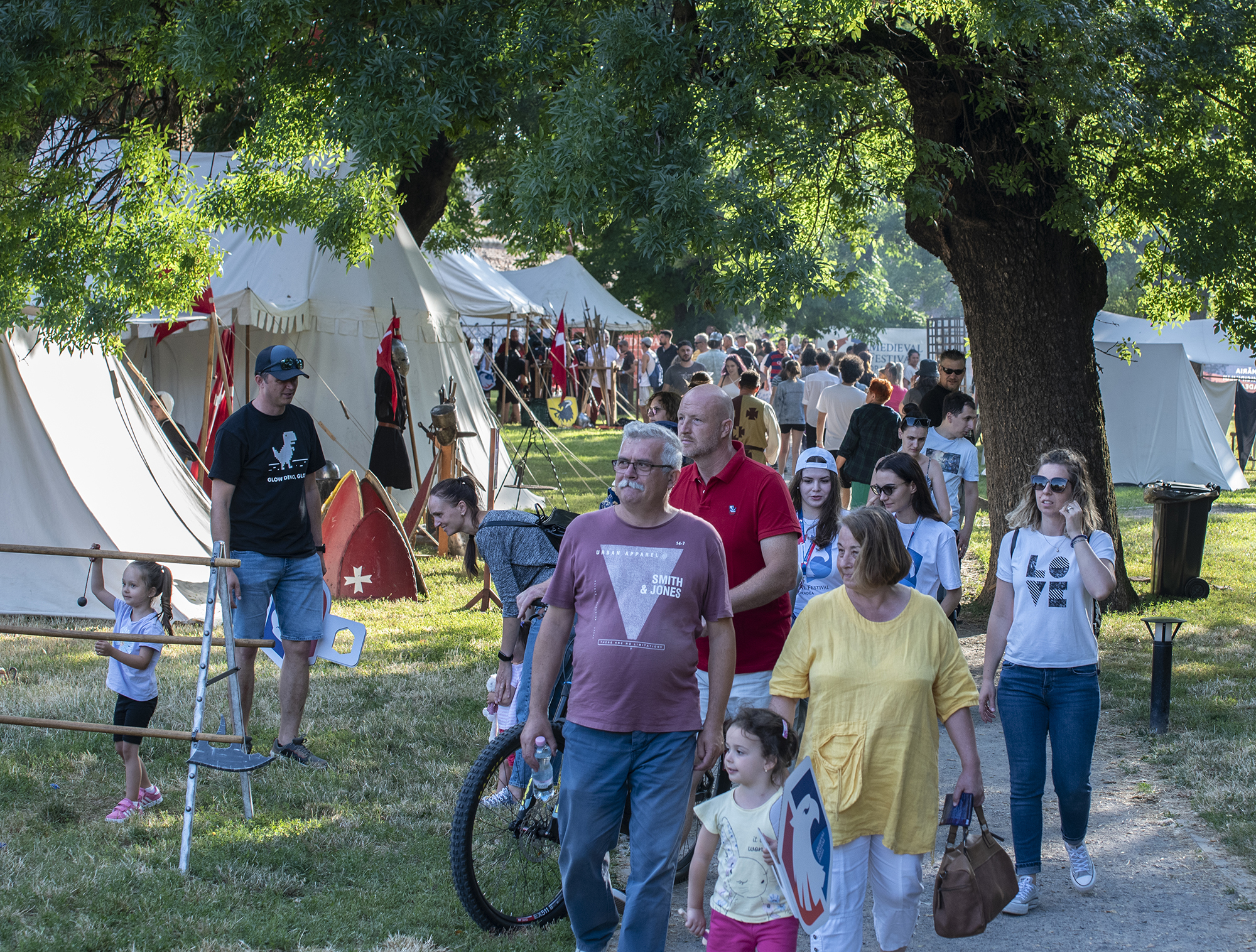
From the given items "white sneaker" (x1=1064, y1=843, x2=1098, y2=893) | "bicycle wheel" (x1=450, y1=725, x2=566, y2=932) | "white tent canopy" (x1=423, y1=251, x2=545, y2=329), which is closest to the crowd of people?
"bicycle wheel" (x1=450, y1=725, x2=566, y2=932)

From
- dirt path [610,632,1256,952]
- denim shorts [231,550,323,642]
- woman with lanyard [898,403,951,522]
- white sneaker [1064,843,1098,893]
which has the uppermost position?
woman with lanyard [898,403,951,522]

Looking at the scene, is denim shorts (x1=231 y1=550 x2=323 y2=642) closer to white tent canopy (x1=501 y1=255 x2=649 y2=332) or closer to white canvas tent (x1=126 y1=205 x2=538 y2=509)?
white canvas tent (x1=126 y1=205 x2=538 y2=509)

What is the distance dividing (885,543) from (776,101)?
388 centimetres

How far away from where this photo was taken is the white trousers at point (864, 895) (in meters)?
3.50

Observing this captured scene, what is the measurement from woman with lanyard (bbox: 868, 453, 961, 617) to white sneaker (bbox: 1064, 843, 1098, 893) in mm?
1085

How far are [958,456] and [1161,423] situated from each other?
1255cm

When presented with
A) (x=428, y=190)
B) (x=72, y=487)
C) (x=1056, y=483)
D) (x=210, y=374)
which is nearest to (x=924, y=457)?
(x=1056, y=483)

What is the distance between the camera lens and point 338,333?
13172 millimetres

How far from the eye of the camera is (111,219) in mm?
7004

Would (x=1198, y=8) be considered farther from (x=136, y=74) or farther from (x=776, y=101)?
(x=136, y=74)

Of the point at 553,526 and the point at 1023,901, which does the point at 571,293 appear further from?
the point at 1023,901

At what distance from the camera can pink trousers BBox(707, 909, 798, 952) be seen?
329 cm

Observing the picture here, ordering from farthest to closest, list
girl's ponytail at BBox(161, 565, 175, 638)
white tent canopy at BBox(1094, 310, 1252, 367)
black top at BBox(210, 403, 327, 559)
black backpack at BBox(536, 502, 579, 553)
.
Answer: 1. white tent canopy at BBox(1094, 310, 1252, 367)
2. black top at BBox(210, 403, 327, 559)
3. girl's ponytail at BBox(161, 565, 175, 638)
4. black backpack at BBox(536, 502, 579, 553)

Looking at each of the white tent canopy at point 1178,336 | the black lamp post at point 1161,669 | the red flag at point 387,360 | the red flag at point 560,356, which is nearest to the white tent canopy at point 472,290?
the red flag at point 387,360
